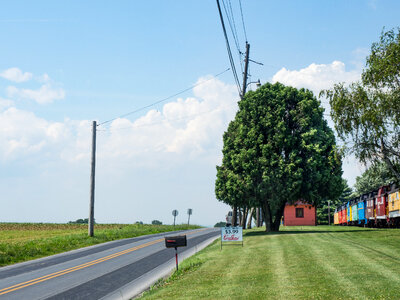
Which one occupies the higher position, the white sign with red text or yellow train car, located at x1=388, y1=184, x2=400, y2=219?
yellow train car, located at x1=388, y1=184, x2=400, y2=219

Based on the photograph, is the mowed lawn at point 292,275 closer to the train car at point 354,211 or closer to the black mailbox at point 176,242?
the black mailbox at point 176,242

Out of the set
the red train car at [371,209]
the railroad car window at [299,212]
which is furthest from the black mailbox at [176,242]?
the railroad car window at [299,212]

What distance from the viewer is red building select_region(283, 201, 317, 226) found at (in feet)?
215

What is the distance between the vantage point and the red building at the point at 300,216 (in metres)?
65.4

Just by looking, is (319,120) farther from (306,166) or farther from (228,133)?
(228,133)

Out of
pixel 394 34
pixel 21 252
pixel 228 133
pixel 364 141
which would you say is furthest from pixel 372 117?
pixel 21 252

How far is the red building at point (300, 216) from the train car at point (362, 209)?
1295 cm

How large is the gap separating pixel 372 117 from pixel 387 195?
17897 mm

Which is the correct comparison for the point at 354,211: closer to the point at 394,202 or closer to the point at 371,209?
the point at 371,209

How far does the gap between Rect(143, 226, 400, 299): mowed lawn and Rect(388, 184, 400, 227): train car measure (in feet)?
49.5

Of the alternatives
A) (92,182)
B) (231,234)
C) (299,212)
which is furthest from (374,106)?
(299,212)

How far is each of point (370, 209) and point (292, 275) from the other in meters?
34.2

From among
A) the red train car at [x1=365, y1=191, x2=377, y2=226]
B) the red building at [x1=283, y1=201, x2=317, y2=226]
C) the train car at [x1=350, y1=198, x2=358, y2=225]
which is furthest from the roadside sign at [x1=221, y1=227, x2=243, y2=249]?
the red building at [x1=283, y1=201, x2=317, y2=226]

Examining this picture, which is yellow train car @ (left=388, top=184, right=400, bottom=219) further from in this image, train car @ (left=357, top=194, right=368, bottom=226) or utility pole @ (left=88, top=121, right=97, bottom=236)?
utility pole @ (left=88, top=121, right=97, bottom=236)
